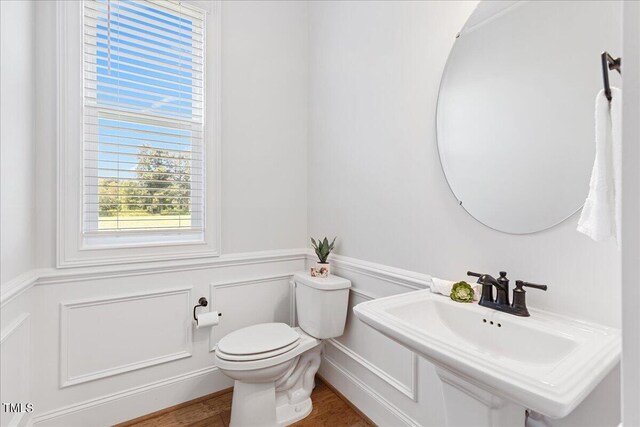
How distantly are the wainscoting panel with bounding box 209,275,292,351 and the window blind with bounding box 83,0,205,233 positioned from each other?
0.48 meters

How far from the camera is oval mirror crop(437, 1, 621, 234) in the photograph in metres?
0.94

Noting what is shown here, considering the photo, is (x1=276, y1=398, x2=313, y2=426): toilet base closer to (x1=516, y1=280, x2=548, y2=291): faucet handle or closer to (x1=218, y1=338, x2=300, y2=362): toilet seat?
(x1=218, y1=338, x2=300, y2=362): toilet seat

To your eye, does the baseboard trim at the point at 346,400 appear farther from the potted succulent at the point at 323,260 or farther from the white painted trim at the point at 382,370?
the potted succulent at the point at 323,260

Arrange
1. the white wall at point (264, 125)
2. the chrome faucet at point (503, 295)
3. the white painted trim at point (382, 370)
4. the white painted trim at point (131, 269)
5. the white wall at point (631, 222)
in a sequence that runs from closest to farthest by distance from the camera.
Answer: the white wall at point (631, 222) → the chrome faucet at point (503, 295) → the white painted trim at point (131, 269) → the white painted trim at point (382, 370) → the white wall at point (264, 125)

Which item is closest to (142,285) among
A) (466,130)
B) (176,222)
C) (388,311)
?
(176,222)

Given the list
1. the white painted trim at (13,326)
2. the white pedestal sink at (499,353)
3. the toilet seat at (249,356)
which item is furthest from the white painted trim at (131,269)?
the white pedestal sink at (499,353)

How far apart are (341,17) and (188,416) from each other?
2.60 meters

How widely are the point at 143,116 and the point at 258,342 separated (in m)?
1.45

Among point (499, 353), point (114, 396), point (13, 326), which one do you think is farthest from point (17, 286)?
point (499, 353)

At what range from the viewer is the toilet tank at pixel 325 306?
69.1 inches

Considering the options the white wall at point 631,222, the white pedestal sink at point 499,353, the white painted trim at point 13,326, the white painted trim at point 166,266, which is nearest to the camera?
the white wall at point 631,222

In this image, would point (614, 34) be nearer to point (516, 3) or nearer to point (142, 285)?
point (516, 3)

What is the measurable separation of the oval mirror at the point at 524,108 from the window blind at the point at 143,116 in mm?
1489

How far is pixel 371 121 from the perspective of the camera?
1719 millimetres
